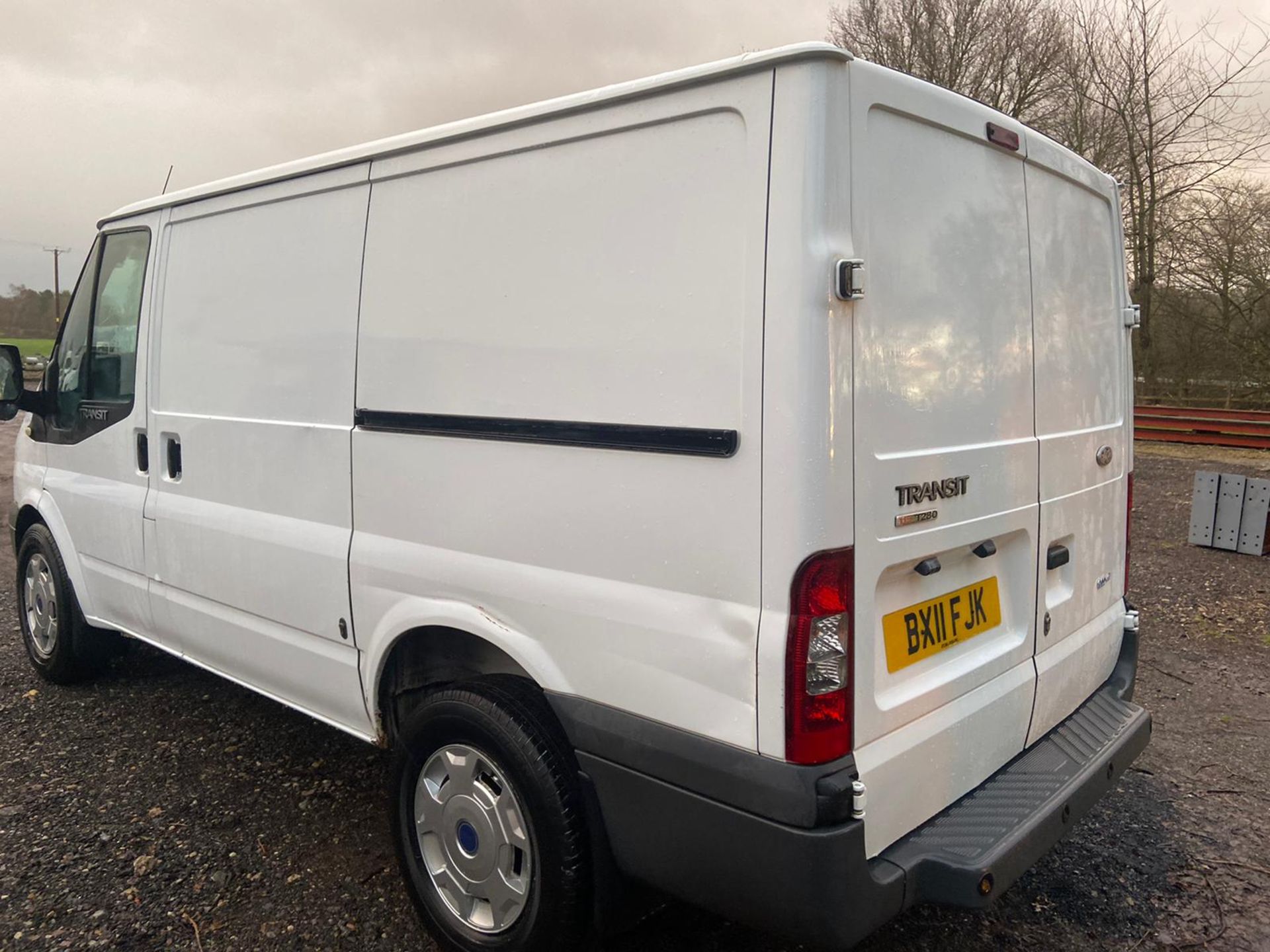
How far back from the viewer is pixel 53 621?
4.76 meters

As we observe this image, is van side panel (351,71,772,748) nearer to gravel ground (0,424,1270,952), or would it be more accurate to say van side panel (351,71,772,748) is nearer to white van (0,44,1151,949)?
white van (0,44,1151,949)

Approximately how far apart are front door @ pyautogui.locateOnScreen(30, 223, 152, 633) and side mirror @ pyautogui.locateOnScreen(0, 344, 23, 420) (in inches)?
10.0

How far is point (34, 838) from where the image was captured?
3369mm

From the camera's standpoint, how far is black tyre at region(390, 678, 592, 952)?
2.37m

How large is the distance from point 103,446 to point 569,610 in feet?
9.53

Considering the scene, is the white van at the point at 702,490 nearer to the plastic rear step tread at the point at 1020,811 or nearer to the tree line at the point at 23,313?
the plastic rear step tread at the point at 1020,811

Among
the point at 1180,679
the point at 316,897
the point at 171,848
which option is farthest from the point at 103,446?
the point at 1180,679

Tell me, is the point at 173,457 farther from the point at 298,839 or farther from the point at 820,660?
the point at 820,660

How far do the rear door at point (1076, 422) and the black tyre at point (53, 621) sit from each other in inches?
170

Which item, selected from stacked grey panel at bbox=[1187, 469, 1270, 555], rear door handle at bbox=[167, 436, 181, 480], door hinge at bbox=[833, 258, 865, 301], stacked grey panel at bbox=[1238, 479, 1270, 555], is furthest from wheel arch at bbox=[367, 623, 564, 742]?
stacked grey panel at bbox=[1238, 479, 1270, 555]

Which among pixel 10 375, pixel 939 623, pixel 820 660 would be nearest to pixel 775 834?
pixel 820 660

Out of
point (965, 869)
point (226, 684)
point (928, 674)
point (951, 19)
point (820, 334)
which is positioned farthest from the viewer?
point (951, 19)

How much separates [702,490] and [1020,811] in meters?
1.23

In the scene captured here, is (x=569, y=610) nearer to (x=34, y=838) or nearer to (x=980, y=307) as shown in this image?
(x=980, y=307)
